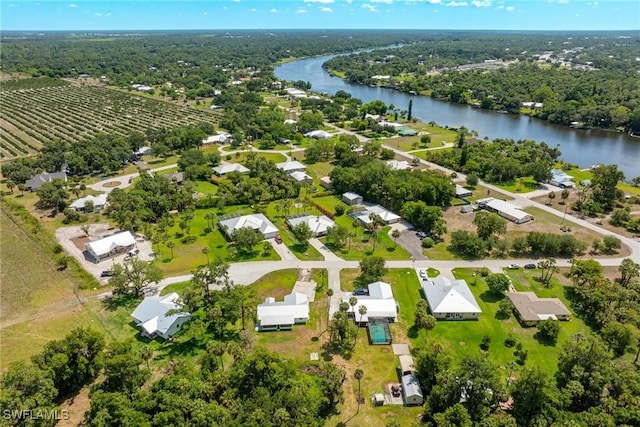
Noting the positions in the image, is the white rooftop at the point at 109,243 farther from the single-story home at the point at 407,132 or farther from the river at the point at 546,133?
the river at the point at 546,133

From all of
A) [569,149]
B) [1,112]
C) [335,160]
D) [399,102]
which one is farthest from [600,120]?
[1,112]

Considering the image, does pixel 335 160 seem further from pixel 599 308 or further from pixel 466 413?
pixel 466 413

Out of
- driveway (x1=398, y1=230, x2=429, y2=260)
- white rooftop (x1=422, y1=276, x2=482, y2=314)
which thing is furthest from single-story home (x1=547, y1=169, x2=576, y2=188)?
white rooftop (x1=422, y1=276, x2=482, y2=314)

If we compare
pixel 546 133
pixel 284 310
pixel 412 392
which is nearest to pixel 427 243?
pixel 284 310

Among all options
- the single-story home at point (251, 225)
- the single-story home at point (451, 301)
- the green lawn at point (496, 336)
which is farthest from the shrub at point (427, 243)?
the single-story home at point (251, 225)

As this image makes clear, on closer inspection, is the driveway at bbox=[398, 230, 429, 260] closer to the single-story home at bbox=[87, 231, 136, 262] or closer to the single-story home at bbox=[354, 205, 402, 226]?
the single-story home at bbox=[354, 205, 402, 226]

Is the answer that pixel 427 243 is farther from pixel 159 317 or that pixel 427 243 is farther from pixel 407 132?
pixel 407 132
